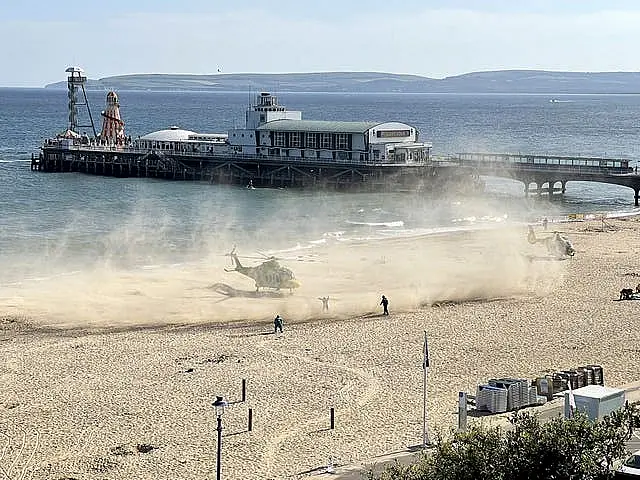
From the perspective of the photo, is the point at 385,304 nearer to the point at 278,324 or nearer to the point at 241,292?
the point at 278,324

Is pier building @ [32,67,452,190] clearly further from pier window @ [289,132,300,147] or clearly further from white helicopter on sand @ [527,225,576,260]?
white helicopter on sand @ [527,225,576,260]

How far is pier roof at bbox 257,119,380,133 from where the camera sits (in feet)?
245

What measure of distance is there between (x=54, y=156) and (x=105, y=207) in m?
23.9

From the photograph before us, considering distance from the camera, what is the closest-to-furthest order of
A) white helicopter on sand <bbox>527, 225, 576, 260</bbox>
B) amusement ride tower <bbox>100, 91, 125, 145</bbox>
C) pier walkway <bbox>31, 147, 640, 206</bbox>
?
white helicopter on sand <bbox>527, 225, 576, 260</bbox>
pier walkway <bbox>31, 147, 640, 206</bbox>
amusement ride tower <bbox>100, 91, 125, 145</bbox>

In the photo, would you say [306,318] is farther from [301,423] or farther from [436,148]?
[436,148]

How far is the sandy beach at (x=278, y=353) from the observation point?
853 inches

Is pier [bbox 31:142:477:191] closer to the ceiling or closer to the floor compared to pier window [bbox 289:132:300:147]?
closer to the floor

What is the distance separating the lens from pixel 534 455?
1438 cm

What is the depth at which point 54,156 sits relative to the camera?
8850 cm

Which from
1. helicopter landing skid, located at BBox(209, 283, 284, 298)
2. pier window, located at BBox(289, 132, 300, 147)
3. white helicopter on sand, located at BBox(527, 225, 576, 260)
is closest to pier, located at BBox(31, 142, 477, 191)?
pier window, located at BBox(289, 132, 300, 147)

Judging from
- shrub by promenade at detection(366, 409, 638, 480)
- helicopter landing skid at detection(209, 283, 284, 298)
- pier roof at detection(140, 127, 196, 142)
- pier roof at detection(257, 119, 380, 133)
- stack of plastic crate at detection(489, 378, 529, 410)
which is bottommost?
helicopter landing skid at detection(209, 283, 284, 298)

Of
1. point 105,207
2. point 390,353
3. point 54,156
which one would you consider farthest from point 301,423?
point 54,156

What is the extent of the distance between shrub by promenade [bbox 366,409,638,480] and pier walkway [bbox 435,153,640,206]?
5429 cm

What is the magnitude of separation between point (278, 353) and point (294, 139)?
1956 inches
